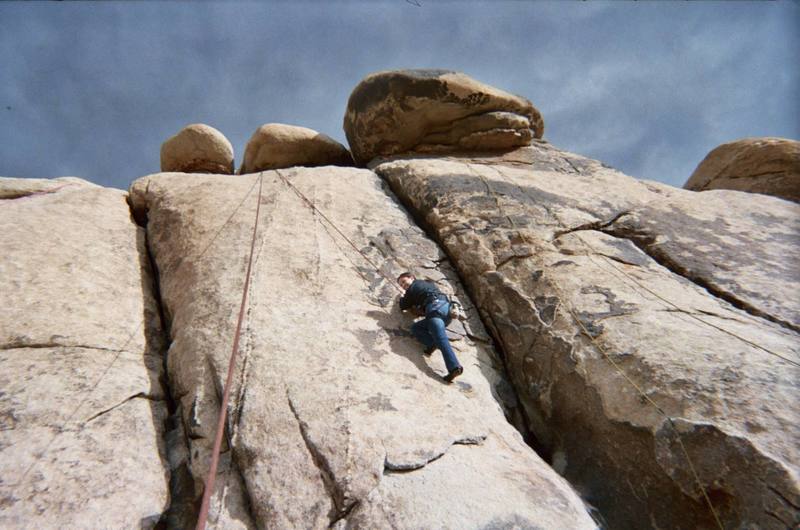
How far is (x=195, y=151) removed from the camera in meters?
9.66

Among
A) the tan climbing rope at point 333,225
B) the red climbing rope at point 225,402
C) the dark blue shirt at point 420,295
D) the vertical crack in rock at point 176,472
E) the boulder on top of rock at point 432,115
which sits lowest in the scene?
the vertical crack in rock at point 176,472

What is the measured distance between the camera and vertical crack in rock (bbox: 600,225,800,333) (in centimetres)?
429

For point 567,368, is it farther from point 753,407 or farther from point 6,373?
point 6,373

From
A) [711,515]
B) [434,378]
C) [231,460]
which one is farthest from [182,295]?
[711,515]

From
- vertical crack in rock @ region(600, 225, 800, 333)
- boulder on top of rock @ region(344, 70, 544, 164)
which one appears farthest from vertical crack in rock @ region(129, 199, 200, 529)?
boulder on top of rock @ region(344, 70, 544, 164)

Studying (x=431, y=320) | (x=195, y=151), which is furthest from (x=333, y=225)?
(x=195, y=151)

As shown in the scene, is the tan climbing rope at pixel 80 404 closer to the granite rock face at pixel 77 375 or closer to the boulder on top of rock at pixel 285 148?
the granite rock face at pixel 77 375

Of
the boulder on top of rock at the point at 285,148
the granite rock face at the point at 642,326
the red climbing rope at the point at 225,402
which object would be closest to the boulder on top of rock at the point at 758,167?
the granite rock face at the point at 642,326

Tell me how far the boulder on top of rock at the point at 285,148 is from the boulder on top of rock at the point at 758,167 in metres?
10.7

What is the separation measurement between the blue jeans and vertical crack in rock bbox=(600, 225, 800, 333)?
10.2 feet

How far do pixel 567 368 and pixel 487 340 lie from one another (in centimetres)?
108

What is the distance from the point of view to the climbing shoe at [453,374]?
4.02 meters

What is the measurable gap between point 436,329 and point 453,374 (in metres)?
0.52

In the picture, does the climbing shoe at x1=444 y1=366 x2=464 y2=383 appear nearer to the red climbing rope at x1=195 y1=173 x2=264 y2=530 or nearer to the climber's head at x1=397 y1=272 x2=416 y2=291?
the climber's head at x1=397 y1=272 x2=416 y2=291
